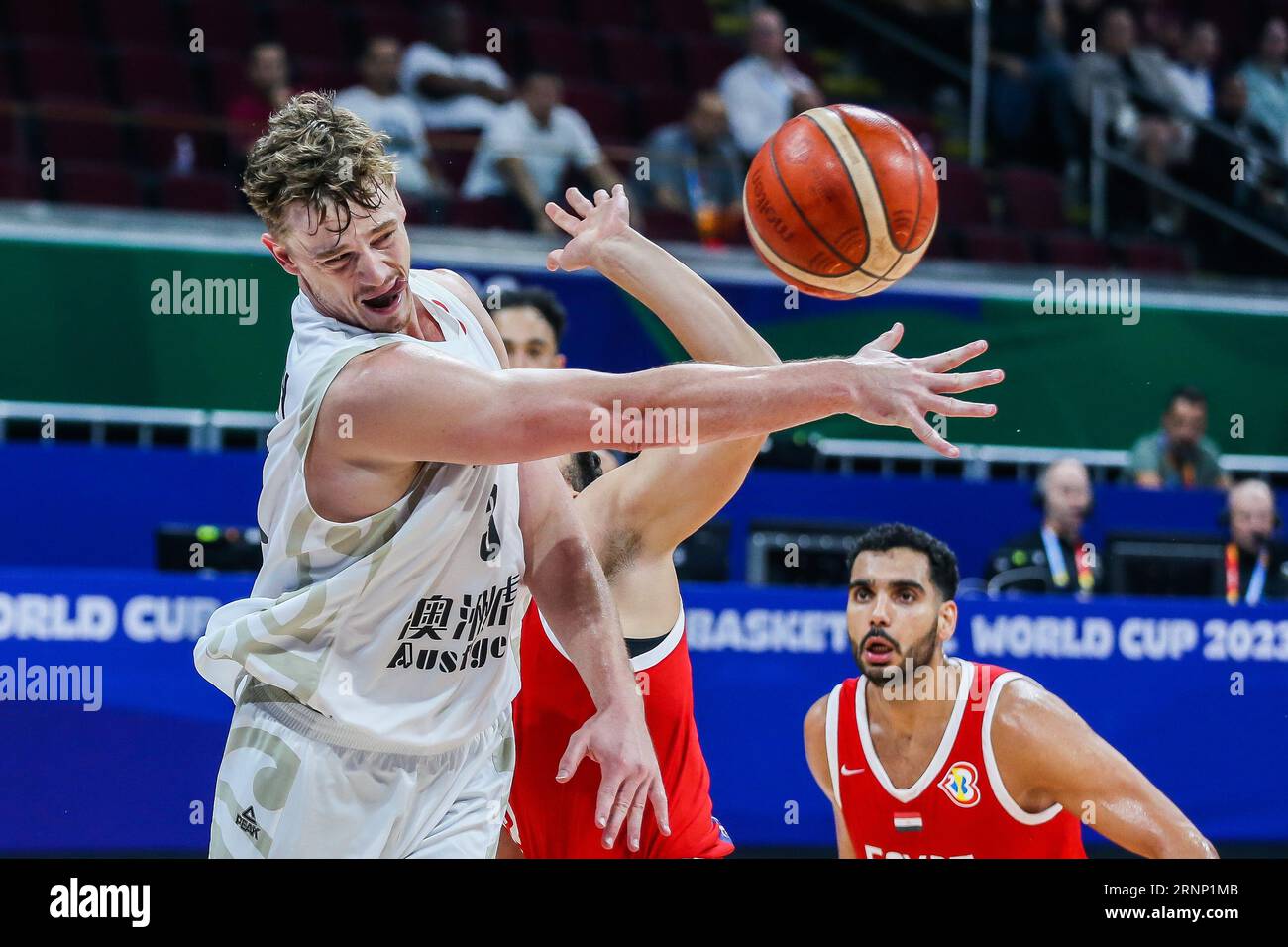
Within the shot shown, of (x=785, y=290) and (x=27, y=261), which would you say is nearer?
(x=27, y=261)

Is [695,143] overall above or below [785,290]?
above

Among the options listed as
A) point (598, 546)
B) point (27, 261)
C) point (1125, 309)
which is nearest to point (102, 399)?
point (27, 261)

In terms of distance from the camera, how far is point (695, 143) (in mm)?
9375

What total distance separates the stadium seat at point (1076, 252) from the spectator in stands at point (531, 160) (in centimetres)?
273

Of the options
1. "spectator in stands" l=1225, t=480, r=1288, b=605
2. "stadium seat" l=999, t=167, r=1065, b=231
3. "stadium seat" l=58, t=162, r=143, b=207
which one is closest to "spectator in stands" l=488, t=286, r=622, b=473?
"spectator in stands" l=1225, t=480, r=1288, b=605

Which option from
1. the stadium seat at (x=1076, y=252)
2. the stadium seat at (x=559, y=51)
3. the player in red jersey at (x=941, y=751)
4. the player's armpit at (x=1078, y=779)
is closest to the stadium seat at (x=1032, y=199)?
the stadium seat at (x=1076, y=252)

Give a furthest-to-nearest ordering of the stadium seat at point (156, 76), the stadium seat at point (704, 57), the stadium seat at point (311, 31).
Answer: the stadium seat at point (704, 57) < the stadium seat at point (311, 31) < the stadium seat at point (156, 76)

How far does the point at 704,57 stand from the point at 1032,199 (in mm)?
2313

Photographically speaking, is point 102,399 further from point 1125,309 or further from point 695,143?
point 1125,309

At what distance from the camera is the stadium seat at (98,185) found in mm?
8188

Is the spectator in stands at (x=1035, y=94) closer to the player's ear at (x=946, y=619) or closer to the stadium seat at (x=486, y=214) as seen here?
the stadium seat at (x=486, y=214)

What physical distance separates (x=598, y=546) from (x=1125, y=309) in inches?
221

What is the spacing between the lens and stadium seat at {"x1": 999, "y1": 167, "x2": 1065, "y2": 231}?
10328 mm

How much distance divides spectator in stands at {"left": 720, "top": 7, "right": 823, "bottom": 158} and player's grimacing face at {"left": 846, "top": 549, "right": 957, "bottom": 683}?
5.67 m
